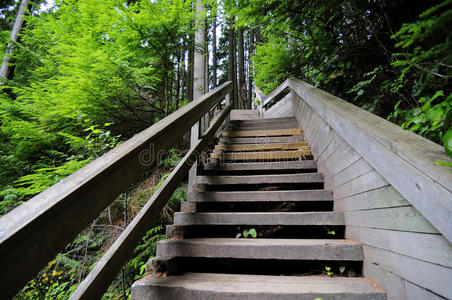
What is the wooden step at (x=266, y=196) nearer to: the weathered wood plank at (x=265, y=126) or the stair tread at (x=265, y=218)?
the stair tread at (x=265, y=218)

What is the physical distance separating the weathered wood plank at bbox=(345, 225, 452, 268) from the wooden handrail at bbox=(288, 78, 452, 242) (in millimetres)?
135

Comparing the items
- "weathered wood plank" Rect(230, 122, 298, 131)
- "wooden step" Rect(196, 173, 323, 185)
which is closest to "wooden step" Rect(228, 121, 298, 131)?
"weathered wood plank" Rect(230, 122, 298, 131)

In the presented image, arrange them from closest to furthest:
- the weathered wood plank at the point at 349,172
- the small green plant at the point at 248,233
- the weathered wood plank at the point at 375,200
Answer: the weathered wood plank at the point at 375,200 < the weathered wood plank at the point at 349,172 < the small green plant at the point at 248,233

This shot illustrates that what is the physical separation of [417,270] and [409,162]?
0.51m

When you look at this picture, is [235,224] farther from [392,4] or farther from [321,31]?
[321,31]

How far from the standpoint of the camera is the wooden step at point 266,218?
165cm

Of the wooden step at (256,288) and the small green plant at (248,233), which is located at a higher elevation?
the small green plant at (248,233)

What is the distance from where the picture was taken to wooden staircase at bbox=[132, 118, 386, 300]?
48.1 inches

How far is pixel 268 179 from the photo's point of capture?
222 cm

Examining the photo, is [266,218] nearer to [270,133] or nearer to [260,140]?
[260,140]

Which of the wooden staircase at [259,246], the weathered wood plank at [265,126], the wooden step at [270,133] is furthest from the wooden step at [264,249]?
the weathered wood plank at [265,126]

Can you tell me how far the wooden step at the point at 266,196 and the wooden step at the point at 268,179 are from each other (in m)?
0.23

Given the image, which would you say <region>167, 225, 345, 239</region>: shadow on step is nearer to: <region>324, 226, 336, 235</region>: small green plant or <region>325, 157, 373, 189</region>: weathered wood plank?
<region>324, 226, 336, 235</region>: small green plant

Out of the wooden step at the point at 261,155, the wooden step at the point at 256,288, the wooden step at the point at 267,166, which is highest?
the wooden step at the point at 261,155
